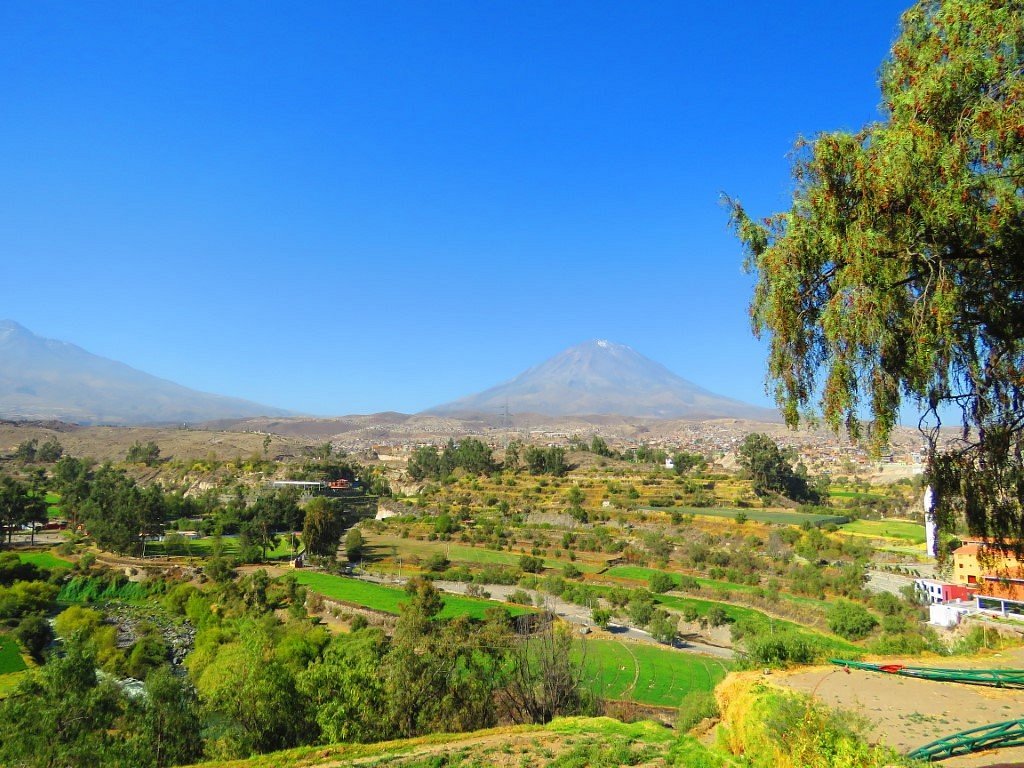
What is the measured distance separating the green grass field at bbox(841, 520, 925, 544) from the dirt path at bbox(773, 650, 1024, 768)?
1319 inches

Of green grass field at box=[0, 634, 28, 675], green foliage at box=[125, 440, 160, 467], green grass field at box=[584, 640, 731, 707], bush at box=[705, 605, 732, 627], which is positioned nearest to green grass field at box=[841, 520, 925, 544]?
bush at box=[705, 605, 732, 627]

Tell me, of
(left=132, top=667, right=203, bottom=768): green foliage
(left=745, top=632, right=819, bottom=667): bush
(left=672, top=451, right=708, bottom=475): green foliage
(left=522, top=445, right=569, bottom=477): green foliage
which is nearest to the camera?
(left=745, top=632, right=819, bottom=667): bush

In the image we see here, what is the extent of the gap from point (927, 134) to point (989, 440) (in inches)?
113

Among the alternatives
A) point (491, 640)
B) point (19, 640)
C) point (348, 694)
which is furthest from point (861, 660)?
point (19, 640)

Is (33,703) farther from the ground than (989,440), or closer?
closer

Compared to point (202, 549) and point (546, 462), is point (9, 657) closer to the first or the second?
point (202, 549)

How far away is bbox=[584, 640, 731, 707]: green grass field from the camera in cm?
1858

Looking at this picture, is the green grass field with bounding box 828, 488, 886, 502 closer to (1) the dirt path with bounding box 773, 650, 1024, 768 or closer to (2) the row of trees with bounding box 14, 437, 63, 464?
(1) the dirt path with bounding box 773, 650, 1024, 768

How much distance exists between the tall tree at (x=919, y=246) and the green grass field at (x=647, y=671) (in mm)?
14856

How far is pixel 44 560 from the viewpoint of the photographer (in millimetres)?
37000

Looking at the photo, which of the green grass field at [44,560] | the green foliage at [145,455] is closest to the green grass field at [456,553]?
the green grass field at [44,560]

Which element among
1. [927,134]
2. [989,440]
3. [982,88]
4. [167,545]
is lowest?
[167,545]

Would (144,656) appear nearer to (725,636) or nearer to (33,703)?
(33,703)

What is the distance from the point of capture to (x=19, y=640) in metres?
22.4
